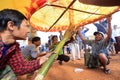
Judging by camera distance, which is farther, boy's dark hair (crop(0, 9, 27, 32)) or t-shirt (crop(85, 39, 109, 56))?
t-shirt (crop(85, 39, 109, 56))

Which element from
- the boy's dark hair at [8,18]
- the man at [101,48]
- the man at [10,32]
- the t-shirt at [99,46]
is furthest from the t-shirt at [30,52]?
the boy's dark hair at [8,18]

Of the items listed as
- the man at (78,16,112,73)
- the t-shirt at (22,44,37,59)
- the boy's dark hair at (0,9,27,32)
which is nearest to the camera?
the boy's dark hair at (0,9,27,32)

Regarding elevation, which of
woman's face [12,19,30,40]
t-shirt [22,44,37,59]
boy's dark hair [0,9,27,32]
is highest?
boy's dark hair [0,9,27,32]

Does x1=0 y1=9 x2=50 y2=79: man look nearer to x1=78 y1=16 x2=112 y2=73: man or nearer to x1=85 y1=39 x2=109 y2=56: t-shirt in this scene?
x1=78 y1=16 x2=112 y2=73: man

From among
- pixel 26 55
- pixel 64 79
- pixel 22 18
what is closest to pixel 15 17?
pixel 22 18

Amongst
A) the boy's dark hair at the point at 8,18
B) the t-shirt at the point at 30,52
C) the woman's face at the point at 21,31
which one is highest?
the boy's dark hair at the point at 8,18

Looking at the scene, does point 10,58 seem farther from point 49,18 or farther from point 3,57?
point 49,18

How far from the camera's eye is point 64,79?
5.77 metres

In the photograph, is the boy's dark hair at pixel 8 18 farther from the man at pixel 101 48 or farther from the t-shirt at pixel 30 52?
the man at pixel 101 48

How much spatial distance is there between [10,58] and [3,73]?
142 mm

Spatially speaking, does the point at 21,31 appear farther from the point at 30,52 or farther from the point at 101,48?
the point at 101,48

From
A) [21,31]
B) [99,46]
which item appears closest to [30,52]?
[99,46]

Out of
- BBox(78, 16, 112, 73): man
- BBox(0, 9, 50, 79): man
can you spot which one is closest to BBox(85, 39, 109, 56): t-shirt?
BBox(78, 16, 112, 73): man

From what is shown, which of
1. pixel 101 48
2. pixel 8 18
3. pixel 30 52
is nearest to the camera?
pixel 8 18
